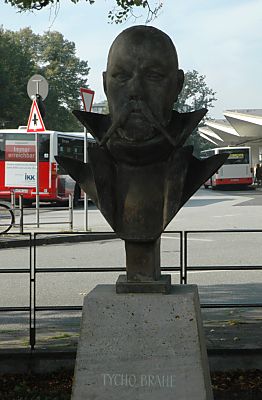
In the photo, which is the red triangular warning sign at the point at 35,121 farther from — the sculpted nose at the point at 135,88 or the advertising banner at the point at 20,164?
the sculpted nose at the point at 135,88

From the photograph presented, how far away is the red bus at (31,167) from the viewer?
26.4 m

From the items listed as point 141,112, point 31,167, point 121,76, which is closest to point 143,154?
point 141,112

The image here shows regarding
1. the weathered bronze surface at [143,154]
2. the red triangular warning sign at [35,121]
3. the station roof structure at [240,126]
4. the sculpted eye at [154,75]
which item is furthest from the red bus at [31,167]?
the station roof structure at [240,126]

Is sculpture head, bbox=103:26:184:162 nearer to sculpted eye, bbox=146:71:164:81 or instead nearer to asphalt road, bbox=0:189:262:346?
sculpted eye, bbox=146:71:164:81

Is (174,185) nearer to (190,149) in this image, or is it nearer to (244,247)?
(190,149)

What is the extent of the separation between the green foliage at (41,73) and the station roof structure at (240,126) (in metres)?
13.9

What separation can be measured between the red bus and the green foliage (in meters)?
15.8

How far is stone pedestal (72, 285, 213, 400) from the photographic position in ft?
15.0

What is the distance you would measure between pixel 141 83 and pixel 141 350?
1696mm

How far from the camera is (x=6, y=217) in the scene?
17.1 m

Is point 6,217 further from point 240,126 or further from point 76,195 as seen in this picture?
point 240,126

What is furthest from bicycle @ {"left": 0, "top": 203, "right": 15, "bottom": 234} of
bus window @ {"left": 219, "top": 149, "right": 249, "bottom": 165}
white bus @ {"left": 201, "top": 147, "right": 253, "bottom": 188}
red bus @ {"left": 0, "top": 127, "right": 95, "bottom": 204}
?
white bus @ {"left": 201, "top": 147, "right": 253, "bottom": 188}

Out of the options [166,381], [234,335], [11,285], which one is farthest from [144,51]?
[11,285]

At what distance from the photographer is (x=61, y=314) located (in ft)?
29.2
